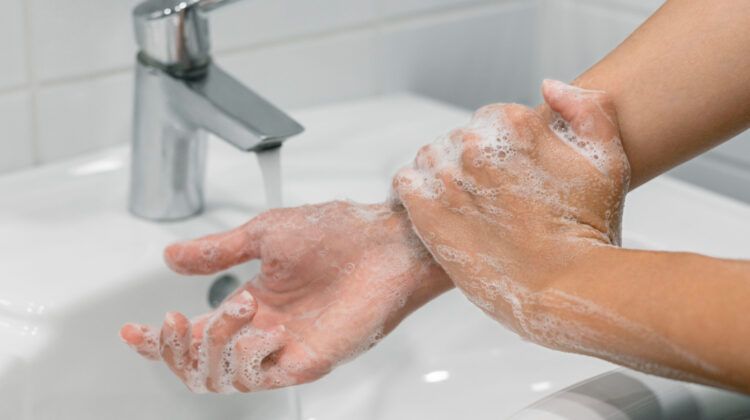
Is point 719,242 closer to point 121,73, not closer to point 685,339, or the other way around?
point 685,339

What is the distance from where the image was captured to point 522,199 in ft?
1.83

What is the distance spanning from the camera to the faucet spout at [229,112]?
688 mm

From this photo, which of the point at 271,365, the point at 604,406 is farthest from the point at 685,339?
the point at 271,365

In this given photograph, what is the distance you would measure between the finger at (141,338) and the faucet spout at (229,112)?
15 cm

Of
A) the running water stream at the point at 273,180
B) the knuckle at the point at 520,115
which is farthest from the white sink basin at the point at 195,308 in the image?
the knuckle at the point at 520,115

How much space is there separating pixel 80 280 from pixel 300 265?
0.15m

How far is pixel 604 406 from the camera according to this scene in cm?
50

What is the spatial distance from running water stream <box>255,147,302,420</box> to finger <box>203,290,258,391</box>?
143mm

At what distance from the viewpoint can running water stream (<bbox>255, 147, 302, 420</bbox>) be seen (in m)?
0.70

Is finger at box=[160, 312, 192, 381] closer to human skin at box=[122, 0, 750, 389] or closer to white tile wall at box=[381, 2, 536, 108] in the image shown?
human skin at box=[122, 0, 750, 389]

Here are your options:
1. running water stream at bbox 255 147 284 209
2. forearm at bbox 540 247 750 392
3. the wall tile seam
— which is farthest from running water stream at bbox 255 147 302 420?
the wall tile seam

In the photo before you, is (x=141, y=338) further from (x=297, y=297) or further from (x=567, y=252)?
(x=567, y=252)

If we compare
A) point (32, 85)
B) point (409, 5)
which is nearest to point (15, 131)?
point (32, 85)

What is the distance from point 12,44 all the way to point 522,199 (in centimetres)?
38
